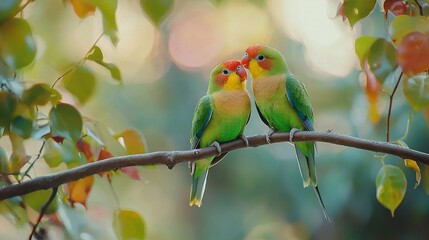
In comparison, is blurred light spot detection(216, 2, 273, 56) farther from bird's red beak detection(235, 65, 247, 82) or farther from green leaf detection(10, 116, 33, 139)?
green leaf detection(10, 116, 33, 139)

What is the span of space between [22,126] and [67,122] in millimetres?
57

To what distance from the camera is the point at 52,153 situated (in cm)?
83

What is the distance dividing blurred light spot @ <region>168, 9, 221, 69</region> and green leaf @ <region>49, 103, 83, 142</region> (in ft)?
8.34

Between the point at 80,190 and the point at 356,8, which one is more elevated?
the point at 356,8

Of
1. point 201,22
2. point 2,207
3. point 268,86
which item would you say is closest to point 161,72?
point 201,22

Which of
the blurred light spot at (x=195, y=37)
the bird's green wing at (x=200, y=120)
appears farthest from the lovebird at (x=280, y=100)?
the blurred light spot at (x=195, y=37)

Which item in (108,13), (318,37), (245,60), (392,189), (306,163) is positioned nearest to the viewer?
(108,13)

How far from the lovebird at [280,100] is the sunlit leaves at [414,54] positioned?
0.67 meters

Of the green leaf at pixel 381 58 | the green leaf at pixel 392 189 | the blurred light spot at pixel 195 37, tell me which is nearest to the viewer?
the green leaf at pixel 381 58

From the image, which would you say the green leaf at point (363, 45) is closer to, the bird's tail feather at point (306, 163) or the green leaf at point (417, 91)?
the green leaf at point (417, 91)

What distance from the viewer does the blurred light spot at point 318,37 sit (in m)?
2.80

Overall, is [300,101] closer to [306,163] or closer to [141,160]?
[306,163]

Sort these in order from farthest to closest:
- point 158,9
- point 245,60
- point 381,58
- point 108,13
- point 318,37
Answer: point 318,37, point 245,60, point 381,58, point 108,13, point 158,9

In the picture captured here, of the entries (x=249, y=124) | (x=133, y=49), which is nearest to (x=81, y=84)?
(x=249, y=124)
